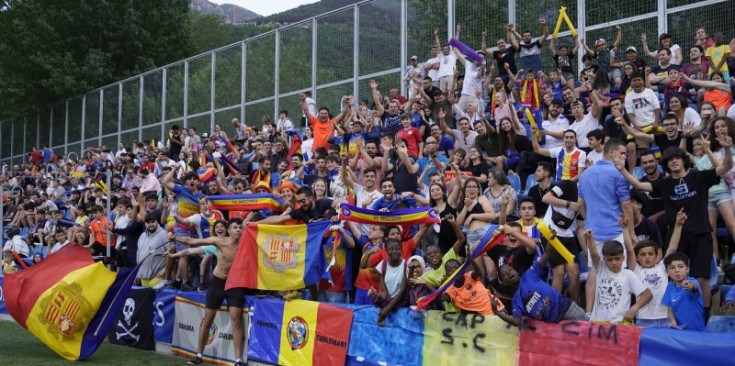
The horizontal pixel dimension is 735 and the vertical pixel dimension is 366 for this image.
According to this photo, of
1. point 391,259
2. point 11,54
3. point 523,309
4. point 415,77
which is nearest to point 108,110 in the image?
point 11,54

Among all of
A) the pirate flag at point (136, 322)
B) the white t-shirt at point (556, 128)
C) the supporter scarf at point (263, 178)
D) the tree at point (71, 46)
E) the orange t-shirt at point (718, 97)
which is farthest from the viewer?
the tree at point (71, 46)

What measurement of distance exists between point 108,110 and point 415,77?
847 inches

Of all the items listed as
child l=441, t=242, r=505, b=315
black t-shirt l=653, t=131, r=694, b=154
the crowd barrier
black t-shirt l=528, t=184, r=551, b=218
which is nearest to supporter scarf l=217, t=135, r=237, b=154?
the crowd barrier

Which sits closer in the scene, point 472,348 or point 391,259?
point 472,348

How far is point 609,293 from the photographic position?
353 inches

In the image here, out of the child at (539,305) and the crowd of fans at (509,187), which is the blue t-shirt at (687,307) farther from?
the child at (539,305)

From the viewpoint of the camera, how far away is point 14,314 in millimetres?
14188

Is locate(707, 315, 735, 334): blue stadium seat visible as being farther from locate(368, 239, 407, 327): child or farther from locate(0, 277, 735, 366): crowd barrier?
locate(368, 239, 407, 327): child

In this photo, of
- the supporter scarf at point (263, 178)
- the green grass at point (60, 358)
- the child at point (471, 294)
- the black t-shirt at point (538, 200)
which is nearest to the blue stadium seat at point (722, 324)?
the child at point (471, 294)

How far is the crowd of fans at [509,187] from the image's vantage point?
9.66m

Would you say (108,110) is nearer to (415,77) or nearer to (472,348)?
(415,77)

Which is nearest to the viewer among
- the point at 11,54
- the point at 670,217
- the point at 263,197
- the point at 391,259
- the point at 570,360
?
the point at 570,360

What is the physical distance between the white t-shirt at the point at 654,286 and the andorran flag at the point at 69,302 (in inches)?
322

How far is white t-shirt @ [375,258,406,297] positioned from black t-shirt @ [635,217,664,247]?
9.50ft
